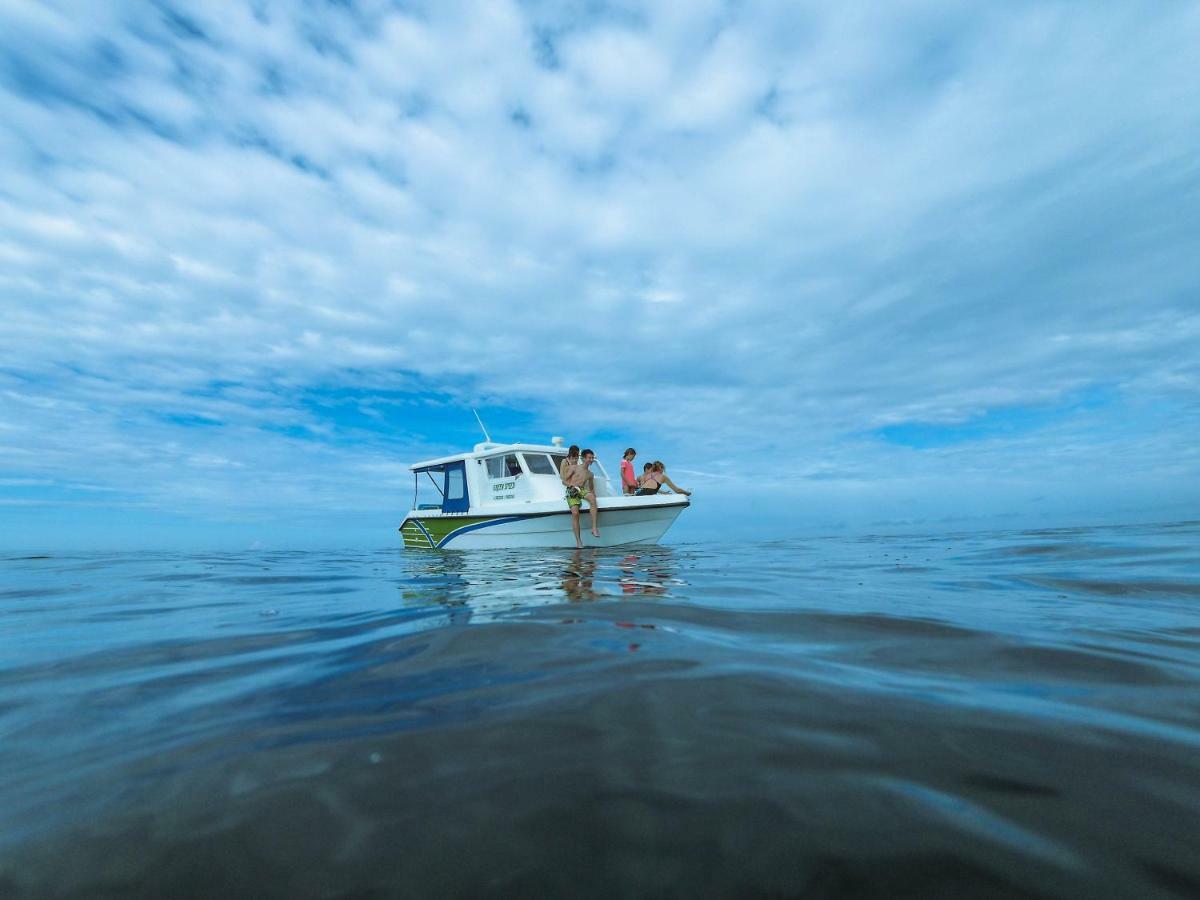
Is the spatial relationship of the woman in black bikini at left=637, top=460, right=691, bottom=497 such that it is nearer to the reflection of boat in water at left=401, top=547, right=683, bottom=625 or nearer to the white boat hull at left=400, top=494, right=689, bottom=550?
the white boat hull at left=400, top=494, right=689, bottom=550

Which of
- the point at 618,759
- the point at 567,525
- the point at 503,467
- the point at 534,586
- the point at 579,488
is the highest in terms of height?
the point at 503,467

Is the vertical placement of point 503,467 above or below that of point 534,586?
above

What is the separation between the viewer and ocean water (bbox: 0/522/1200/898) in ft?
3.44

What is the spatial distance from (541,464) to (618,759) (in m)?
12.9

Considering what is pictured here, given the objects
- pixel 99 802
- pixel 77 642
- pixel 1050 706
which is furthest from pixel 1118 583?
pixel 77 642

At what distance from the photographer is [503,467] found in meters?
14.3

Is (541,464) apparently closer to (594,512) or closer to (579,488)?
(579,488)

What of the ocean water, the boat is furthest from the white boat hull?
the ocean water

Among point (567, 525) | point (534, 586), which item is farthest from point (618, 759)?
point (567, 525)

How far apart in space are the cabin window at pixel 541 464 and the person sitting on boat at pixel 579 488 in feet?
6.79

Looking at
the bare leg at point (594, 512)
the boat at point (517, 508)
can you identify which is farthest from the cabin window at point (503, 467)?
the bare leg at point (594, 512)

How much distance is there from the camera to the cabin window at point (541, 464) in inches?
558

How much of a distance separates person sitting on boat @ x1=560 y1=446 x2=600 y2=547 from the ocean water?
8355 millimetres

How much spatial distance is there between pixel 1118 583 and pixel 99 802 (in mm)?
6978
